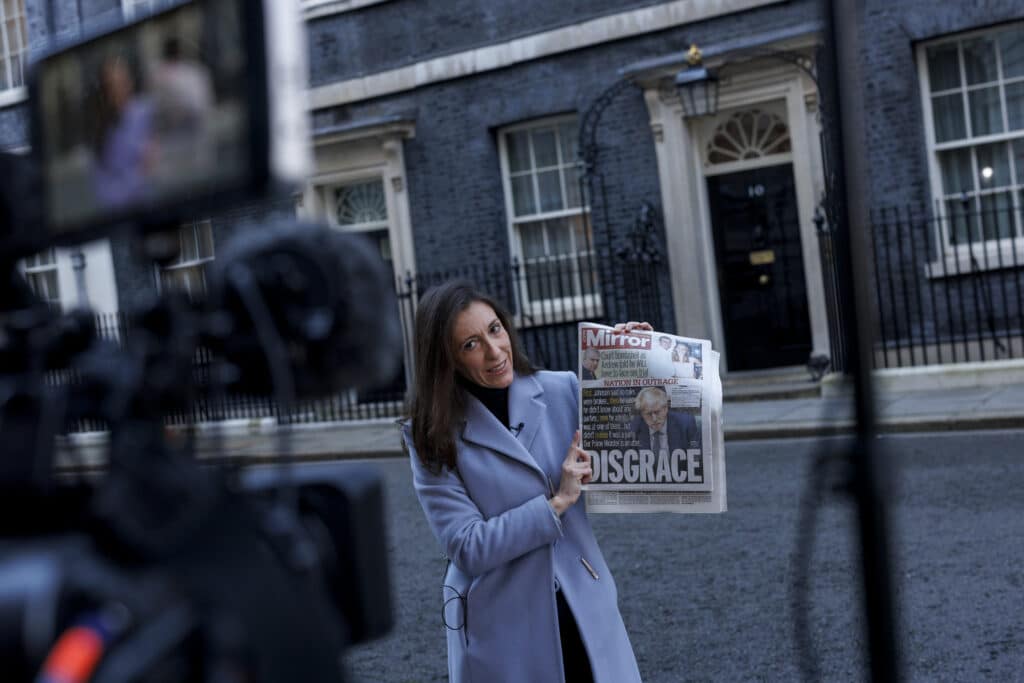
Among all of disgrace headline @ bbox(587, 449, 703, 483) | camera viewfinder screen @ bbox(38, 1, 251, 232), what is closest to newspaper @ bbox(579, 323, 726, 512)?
disgrace headline @ bbox(587, 449, 703, 483)

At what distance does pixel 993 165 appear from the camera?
14.1m

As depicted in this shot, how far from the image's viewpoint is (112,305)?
1917 cm

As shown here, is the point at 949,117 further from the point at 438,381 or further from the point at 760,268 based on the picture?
the point at 438,381

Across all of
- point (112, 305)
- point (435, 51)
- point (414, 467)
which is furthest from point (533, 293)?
point (414, 467)

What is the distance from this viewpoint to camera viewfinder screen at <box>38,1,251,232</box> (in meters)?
1.09

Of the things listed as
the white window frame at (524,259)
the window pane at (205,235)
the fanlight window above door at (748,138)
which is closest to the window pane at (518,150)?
the white window frame at (524,259)

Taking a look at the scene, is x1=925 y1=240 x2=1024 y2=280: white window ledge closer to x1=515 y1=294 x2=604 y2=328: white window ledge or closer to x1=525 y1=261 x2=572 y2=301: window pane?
x1=515 y1=294 x2=604 y2=328: white window ledge

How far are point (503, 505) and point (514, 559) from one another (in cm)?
15

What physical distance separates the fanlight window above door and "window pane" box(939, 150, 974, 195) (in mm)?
1807

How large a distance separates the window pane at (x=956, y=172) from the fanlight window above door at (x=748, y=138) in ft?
5.93

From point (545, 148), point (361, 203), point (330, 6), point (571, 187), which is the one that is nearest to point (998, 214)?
point (571, 187)

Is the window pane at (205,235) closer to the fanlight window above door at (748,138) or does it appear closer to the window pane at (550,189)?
the fanlight window above door at (748,138)

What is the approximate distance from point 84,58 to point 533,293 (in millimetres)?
15499

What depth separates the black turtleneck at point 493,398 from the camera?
351 cm
